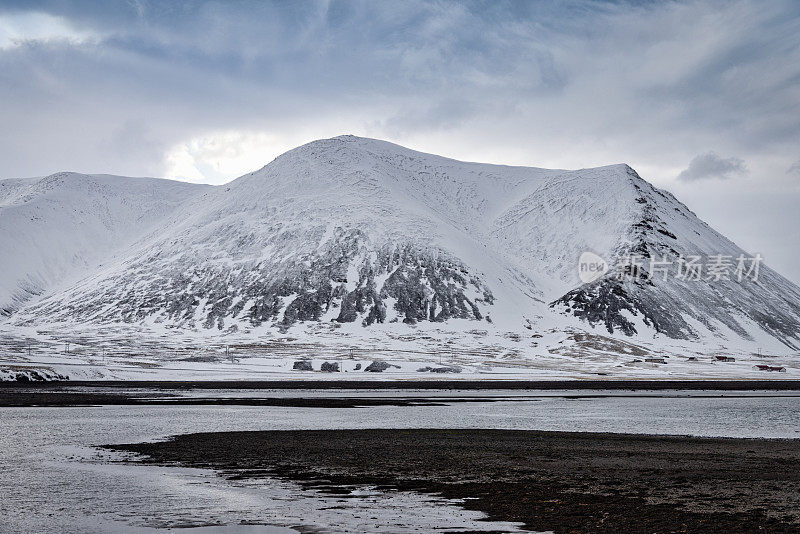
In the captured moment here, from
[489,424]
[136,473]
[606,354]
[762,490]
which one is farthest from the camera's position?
[606,354]

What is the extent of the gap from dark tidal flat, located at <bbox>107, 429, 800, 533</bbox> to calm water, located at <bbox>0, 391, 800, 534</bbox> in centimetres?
177

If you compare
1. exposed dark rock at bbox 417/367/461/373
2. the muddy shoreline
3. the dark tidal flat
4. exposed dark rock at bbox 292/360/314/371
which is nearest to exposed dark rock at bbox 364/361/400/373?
exposed dark rock at bbox 417/367/461/373

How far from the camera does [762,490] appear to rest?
21.6 m

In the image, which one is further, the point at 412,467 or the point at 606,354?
the point at 606,354

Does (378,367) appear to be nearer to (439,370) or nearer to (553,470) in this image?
(439,370)

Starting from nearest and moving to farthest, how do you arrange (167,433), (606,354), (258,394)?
1. (167,433)
2. (258,394)
3. (606,354)

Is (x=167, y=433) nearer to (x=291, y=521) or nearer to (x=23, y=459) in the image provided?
(x=23, y=459)

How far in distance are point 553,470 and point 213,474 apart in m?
10.9

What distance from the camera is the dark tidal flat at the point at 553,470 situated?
1806cm

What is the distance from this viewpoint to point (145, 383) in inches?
3780

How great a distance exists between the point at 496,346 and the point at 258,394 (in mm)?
112031

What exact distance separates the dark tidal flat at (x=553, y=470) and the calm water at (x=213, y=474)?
1.77 meters

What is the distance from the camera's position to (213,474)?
25281 mm

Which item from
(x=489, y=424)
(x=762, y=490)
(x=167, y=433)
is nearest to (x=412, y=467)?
(x=762, y=490)
